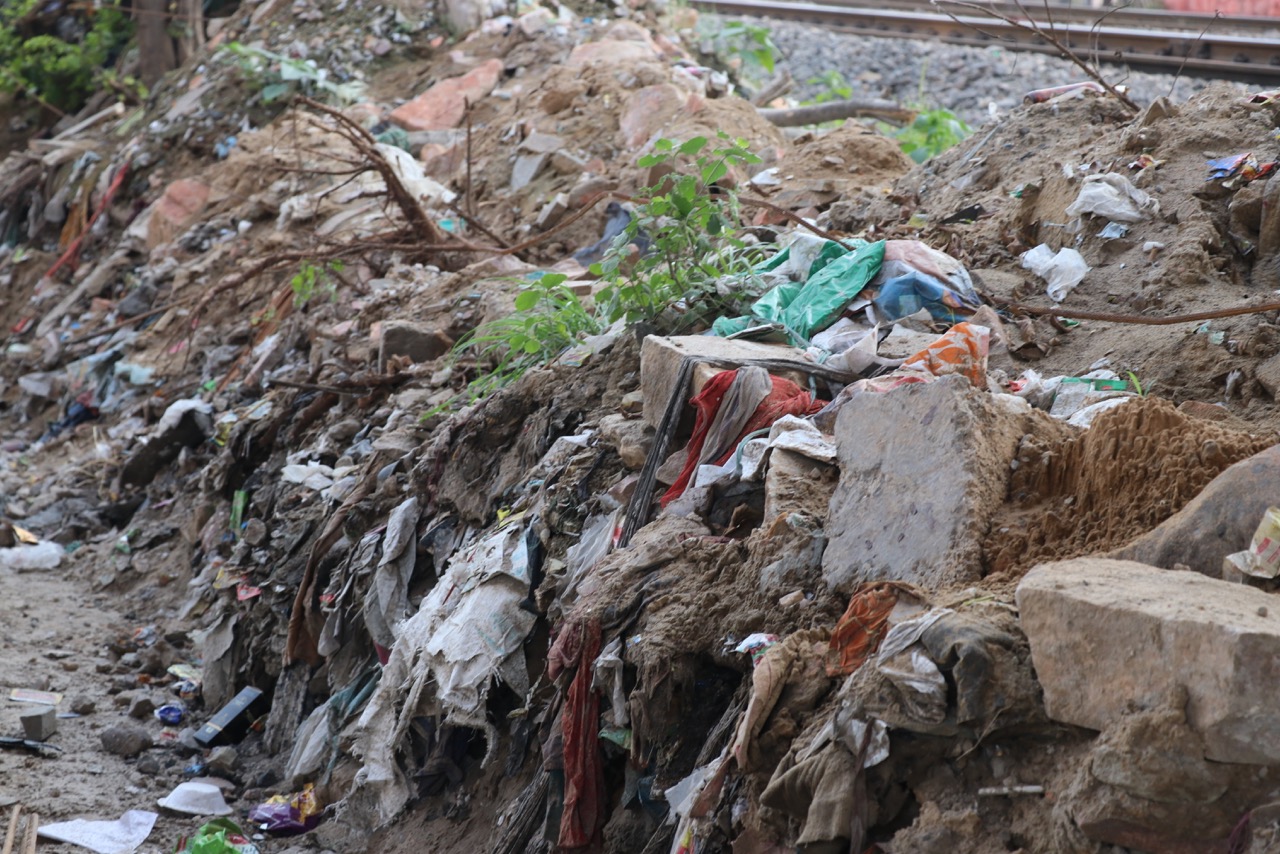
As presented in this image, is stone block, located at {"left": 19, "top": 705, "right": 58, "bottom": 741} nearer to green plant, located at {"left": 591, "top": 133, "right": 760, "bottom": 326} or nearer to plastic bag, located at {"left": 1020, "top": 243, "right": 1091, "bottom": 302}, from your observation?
green plant, located at {"left": 591, "top": 133, "right": 760, "bottom": 326}

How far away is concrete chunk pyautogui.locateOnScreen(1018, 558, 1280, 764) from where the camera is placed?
1.54m

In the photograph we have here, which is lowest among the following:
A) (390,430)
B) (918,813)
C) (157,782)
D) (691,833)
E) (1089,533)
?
(157,782)

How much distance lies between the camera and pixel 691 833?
2.15 meters

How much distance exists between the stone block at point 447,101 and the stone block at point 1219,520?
6587 millimetres

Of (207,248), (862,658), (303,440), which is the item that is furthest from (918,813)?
(207,248)

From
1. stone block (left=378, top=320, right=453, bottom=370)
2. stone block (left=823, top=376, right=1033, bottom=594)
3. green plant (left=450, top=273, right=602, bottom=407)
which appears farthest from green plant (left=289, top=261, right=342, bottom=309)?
stone block (left=823, top=376, right=1033, bottom=594)

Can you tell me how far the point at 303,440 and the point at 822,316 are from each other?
8.10ft

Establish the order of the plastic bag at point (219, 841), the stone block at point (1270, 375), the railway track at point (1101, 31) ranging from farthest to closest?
the railway track at point (1101, 31)
the plastic bag at point (219, 841)
the stone block at point (1270, 375)

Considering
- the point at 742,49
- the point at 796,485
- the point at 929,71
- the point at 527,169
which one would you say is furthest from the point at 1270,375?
the point at 929,71

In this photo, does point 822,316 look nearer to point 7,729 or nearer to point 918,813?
point 918,813

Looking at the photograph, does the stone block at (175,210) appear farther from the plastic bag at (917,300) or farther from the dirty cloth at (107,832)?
the plastic bag at (917,300)

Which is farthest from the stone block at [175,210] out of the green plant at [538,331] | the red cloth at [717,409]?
the red cloth at [717,409]

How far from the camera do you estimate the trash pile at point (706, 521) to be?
1.85 m

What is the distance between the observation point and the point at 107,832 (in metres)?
3.21
